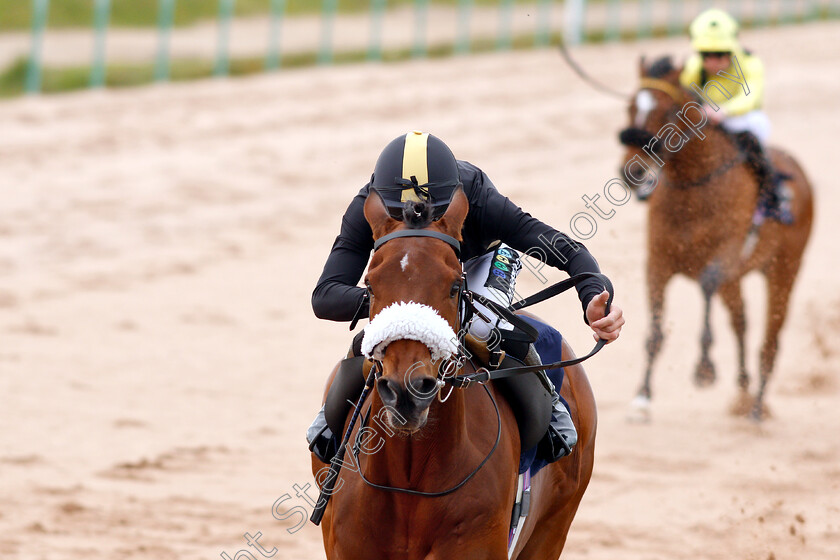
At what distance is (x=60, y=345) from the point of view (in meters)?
10.3

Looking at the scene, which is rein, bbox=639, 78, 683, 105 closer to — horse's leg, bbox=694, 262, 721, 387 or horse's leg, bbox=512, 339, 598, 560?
horse's leg, bbox=694, 262, 721, 387

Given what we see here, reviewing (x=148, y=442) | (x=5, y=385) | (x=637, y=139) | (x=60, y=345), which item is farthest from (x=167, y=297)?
(x=637, y=139)

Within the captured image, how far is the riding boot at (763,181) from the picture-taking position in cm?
951

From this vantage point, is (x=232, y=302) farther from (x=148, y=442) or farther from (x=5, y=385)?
(x=148, y=442)

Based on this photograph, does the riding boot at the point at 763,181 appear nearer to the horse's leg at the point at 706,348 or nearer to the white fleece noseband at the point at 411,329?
the horse's leg at the point at 706,348

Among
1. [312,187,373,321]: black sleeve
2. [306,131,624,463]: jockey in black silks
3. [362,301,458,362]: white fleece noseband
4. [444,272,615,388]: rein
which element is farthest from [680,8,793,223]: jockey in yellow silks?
[362,301,458,362]: white fleece noseband

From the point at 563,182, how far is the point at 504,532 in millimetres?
13102

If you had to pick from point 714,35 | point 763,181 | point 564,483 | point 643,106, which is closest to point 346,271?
point 564,483

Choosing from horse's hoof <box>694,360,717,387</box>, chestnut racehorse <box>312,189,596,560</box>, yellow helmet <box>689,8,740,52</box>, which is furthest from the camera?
yellow helmet <box>689,8,740,52</box>

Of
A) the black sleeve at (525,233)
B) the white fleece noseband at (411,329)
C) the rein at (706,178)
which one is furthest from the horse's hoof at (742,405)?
the white fleece noseband at (411,329)

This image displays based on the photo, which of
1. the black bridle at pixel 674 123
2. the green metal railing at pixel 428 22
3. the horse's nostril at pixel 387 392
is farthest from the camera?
the green metal railing at pixel 428 22

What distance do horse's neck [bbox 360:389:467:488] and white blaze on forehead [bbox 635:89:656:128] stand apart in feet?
18.7

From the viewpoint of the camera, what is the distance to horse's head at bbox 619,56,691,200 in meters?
8.98

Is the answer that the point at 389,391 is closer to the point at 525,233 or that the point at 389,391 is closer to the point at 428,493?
the point at 428,493
